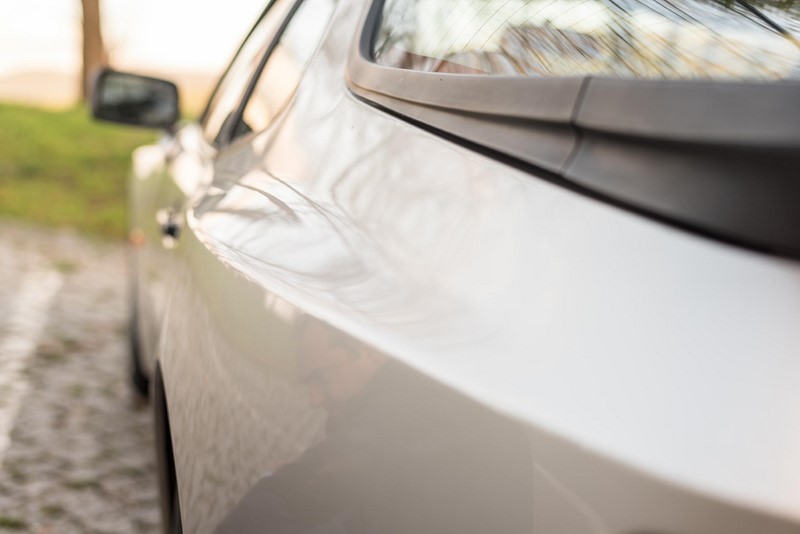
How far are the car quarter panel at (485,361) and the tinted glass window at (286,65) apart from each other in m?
0.54

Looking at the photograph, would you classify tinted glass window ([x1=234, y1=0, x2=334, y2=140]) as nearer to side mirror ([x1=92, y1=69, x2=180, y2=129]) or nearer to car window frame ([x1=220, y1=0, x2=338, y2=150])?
car window frame ([x1=220, y1=0, x2=338, y2=150])

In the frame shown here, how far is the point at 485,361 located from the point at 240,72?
2251 millimetres

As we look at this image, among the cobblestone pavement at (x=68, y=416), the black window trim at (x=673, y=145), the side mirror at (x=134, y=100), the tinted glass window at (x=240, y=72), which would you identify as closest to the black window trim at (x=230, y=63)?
the tinted glass window at (x=240, y=72)

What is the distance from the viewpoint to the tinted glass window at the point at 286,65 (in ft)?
6.37

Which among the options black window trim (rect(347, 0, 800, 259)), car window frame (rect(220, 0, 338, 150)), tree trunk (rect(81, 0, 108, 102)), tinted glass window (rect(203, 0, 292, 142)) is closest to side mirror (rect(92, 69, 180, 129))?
tinted glass window (rect(203, 0, 292, 142))

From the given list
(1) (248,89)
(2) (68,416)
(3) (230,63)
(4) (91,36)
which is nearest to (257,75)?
(1) (248,89)

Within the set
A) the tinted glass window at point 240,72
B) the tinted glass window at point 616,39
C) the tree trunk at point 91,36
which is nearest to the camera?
the tinted glass window at point 616,39

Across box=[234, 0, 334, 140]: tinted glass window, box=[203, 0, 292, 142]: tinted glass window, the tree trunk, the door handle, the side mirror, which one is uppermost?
box=[234, 0, 334, 140]: tinted glass window

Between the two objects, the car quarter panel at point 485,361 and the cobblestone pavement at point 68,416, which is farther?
the cobblestone pavement at point 68,416

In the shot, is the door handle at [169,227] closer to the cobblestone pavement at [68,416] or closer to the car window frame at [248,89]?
the car window frame at [248,89]

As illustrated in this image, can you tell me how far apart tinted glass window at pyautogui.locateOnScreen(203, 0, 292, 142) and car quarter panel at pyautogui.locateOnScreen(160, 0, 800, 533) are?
1.27 m

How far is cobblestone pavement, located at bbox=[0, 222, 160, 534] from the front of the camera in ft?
10.6

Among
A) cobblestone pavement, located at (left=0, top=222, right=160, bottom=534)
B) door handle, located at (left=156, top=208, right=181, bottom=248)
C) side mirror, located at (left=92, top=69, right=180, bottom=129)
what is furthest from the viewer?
side mirror, located at (left=92, top=69, right=180, bottom=129)

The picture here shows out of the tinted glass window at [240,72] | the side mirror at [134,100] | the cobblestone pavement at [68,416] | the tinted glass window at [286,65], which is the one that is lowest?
the cobblestone pavement at [68,416]
